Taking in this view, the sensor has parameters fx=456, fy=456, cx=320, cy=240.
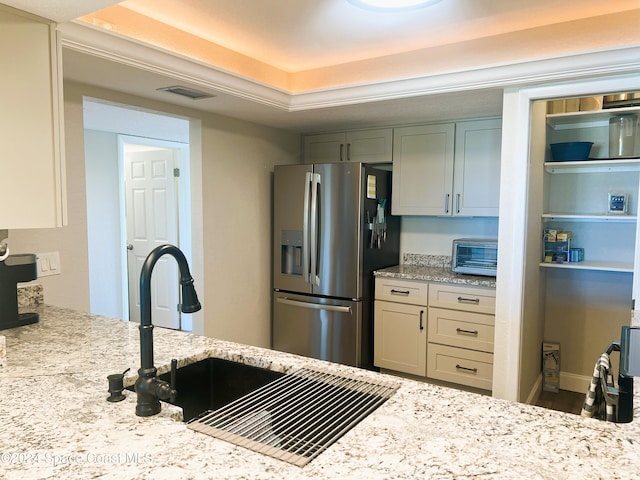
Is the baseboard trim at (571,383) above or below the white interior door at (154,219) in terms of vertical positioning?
below

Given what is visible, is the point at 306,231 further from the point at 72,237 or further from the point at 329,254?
the point at 72,237

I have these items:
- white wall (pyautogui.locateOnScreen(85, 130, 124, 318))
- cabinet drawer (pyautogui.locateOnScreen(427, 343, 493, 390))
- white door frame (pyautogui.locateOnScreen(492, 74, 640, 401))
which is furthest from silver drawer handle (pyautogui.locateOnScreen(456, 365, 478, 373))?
white wall (pyautogui.locateOnScreen(85, 130, 124, 318))

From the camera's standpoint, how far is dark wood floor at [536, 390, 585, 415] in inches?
125

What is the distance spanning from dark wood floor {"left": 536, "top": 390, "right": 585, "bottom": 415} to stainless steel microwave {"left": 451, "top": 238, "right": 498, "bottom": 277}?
1028 millimetres

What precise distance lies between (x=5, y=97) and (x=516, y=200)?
97.8 inches

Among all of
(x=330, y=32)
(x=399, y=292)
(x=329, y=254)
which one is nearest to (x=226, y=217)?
(x=329, y=254)

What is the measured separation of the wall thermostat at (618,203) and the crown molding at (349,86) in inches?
44.1

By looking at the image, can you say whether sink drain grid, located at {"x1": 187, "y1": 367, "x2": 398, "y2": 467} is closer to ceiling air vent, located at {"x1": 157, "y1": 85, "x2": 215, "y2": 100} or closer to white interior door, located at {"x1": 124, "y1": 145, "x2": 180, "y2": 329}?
ceiling air vent, located at {"x1": 157, "y1": 85, "x2": 215, "y2": 100}

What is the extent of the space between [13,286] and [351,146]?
2790mm

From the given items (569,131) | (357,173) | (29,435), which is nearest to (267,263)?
(357,173)

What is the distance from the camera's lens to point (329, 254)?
3486 millimetres

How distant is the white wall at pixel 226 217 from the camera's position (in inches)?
99.1

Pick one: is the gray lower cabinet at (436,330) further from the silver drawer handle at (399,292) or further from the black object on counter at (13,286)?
the black object on counter at (13,286)

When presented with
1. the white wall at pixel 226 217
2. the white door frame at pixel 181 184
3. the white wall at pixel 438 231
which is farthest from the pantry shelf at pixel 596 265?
the white door frame at pixel 181 184
